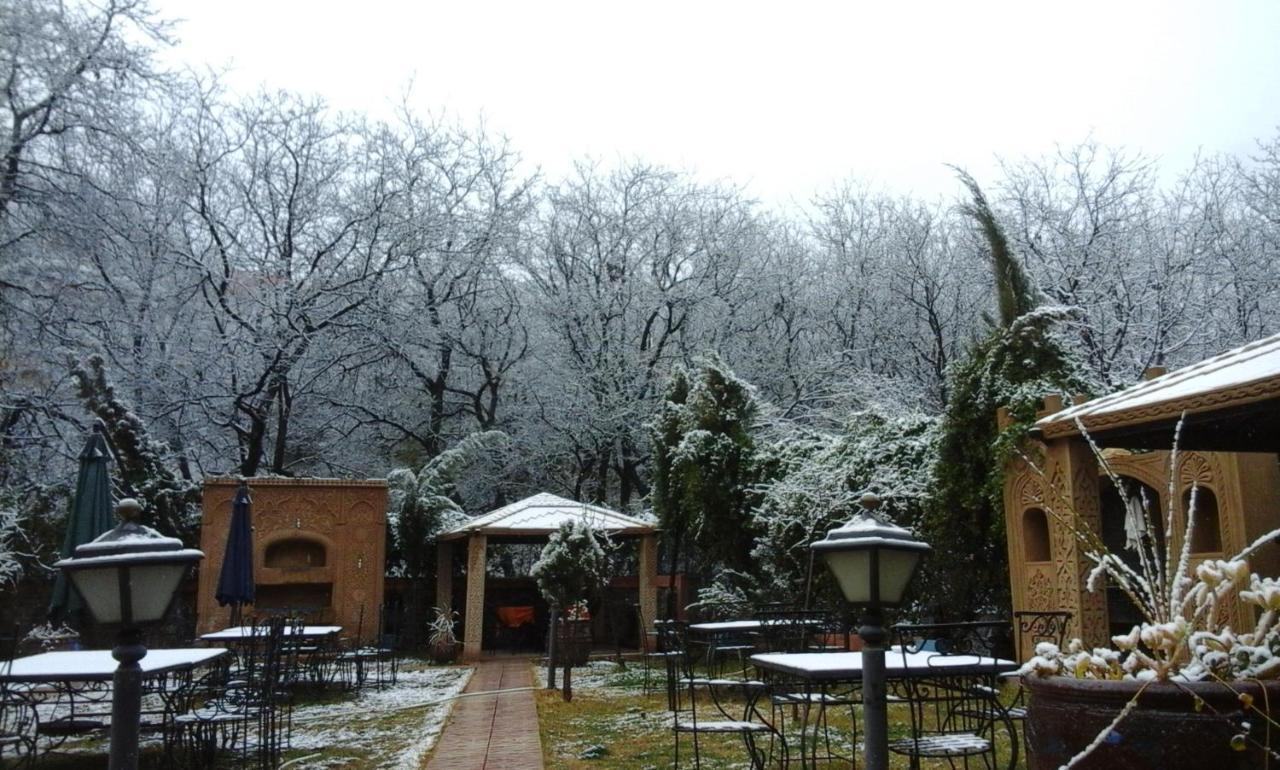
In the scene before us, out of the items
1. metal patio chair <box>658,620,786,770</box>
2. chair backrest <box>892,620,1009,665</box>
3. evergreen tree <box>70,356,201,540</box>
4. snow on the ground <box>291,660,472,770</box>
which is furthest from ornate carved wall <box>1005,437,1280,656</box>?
evergreen tree <box>70,356,201,540</box>

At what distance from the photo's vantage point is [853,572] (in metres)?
3.66

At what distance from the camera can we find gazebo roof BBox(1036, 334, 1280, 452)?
4.64 metres

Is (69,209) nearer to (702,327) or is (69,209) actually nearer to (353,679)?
(353,679)

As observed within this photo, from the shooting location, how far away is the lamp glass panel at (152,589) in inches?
140

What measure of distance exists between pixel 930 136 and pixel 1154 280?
6793mm

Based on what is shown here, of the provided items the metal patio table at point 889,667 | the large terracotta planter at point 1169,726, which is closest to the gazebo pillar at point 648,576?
the metal patio table at point 889,667

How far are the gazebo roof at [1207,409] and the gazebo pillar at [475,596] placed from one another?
10678 millimetres

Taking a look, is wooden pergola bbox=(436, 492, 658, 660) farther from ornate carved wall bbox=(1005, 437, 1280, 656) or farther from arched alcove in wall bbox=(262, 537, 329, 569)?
ornate carved wall bbox=(1005, 437, 1280, 656)

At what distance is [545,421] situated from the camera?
69.3 ft

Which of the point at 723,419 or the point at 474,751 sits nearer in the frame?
the point at 474,751

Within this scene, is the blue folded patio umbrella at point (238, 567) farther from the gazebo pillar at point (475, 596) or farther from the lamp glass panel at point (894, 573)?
the lamp glass panel at point (894, 573)

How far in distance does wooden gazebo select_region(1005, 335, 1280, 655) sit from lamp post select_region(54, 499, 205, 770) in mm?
4212

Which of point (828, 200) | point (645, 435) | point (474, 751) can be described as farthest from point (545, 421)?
point (474, 751)

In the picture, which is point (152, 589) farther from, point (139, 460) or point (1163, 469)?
point (139, 460)
